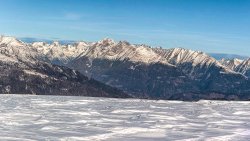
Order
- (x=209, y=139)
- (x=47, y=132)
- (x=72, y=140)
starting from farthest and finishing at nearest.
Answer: (x=47, y=132), (x=209, y=139), (x=72, y=140)

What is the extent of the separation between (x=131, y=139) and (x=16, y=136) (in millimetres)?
9824


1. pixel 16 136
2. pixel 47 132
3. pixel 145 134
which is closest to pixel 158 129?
pixel 145 134

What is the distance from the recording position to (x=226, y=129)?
4881 cm

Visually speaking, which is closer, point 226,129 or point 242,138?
point 242,138


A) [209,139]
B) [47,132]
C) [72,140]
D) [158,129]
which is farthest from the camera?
[158,129]

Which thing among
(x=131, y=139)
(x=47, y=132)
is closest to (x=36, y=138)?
(x=47, y=132)

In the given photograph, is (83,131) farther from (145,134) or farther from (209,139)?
(209,139)

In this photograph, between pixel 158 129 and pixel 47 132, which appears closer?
pixel 47 132

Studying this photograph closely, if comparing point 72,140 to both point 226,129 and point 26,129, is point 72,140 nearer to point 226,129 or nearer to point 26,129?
point 26,129

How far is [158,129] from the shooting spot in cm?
4738

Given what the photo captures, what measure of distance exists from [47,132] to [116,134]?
6484 millimetres

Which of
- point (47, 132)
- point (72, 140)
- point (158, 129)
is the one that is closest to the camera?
point (72, 140)

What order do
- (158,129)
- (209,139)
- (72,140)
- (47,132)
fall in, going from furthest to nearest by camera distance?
(158,129) → (47,132) → (209,139) → (72,140)

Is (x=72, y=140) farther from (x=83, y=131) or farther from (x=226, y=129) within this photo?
(x=226, y=129)
